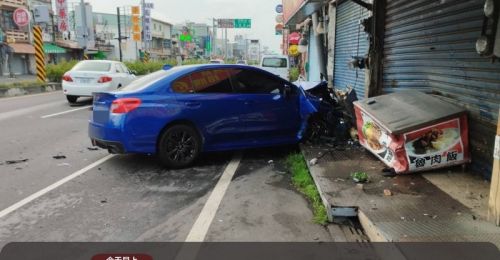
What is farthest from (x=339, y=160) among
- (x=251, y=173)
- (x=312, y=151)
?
(x=251, y=173)

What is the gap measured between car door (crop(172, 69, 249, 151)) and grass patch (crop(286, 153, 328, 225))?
959mm

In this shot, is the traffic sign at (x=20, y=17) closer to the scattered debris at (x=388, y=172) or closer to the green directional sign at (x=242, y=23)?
the scattered debris at (x=388, y=172)


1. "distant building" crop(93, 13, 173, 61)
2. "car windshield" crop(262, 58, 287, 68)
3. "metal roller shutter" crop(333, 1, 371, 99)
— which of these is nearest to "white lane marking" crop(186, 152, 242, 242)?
"metal roller shutter" crop(333, 1, 371, 99)

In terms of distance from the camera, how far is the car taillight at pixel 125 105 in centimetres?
652

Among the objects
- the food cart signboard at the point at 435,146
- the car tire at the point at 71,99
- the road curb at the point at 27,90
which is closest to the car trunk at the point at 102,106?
the food cart signboard at the point at 435,146

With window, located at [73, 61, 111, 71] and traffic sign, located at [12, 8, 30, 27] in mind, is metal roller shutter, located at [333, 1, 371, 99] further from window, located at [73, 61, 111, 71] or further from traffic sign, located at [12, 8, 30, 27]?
traffic sign, located at [12, 8, 30, 27]

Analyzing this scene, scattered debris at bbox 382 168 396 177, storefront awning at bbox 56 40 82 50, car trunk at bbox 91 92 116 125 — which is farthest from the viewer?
storefront awning at bbox 56 40 82 50

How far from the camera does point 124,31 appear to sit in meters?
79.9

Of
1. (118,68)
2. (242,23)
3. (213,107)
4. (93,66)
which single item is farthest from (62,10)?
(213,107)

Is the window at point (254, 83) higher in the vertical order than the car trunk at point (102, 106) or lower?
higher

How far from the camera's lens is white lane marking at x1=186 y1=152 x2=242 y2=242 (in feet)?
14.6

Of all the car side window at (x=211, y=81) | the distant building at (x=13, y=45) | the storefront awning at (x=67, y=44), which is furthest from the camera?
the storefront awning at (x=67, y=44)

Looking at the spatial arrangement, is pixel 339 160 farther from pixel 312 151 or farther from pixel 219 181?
pixel 219 181

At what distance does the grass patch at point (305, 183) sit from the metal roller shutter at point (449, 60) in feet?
6.79
